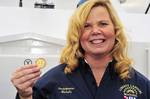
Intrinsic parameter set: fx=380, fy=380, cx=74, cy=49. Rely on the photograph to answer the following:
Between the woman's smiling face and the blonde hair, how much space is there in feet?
0.08

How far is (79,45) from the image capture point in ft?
4.98

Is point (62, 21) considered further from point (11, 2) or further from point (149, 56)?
point (11, 2)

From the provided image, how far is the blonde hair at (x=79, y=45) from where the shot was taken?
1480 mm

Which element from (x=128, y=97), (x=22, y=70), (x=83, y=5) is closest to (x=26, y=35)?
(x=22, y=70)

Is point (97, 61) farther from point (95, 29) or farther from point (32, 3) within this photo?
point (32, 3)

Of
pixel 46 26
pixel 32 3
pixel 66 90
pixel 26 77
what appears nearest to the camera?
pixel 66 90

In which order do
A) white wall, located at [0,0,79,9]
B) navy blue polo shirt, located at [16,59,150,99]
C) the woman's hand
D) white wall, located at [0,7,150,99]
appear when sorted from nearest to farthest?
navy blue polo shirt, located at [16,59,150,99] → the woman's hand → white wall, located at [0,7,150,99] → white wall, located at [0,0,79,9]

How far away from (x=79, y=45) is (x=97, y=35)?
10 cm

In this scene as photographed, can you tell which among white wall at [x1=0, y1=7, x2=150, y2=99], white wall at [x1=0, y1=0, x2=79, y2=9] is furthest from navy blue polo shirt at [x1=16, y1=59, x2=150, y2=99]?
white wall at [x1=0, y1=0, x2=79, y2=9]

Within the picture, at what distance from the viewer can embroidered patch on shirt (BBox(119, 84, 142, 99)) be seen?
146cm

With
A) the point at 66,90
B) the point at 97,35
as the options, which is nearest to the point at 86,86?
the point at 66,90

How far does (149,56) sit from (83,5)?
885 millimetres

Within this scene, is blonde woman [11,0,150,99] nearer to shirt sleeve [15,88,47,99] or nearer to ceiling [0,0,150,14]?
shirt sleeve [15,88,47,99]

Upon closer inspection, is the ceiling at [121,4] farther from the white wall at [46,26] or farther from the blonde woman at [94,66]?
the blonde woman at [94,66]
